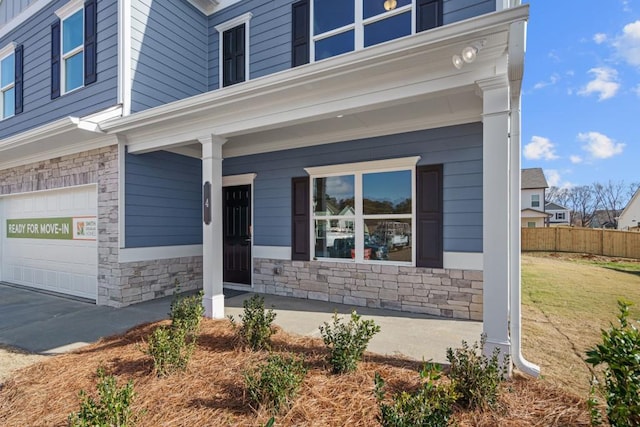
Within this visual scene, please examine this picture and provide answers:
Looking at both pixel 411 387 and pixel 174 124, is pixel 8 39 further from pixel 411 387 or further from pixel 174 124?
pixel 411 387

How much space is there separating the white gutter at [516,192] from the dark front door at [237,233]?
15.6 ft

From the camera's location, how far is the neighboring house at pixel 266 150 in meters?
3.28

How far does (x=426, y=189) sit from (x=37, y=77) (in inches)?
341

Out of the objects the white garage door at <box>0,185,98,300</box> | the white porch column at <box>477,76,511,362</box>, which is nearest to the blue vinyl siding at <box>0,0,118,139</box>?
the white garage door at <box>0,185,98,300</box>

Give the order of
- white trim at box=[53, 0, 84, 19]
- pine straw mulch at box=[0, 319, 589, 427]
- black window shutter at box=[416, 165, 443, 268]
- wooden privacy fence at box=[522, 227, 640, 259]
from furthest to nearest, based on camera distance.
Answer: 1. wooden privacy fence at box=[522, 227, 640, 259]
2. white trim at box=[53, 0, 84, 19]
3. black window shutter at box=[416, 165, 443, 268]
4. pine straw mulch at box=[0, 319, 589, 427]

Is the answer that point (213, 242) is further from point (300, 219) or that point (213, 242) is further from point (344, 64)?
point (344, 64)

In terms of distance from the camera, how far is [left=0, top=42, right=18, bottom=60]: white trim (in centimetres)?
788

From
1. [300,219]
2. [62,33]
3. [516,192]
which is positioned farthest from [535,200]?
[62,33]

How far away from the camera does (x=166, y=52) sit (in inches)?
257

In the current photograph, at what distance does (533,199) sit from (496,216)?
29496 millimetres

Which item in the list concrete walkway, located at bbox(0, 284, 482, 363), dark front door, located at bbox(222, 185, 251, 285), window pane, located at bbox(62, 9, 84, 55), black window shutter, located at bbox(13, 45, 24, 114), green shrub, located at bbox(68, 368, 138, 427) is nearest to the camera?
green shrub, located at bbox(68, 368, 138, 427)

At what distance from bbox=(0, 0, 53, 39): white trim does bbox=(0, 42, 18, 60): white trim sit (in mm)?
359

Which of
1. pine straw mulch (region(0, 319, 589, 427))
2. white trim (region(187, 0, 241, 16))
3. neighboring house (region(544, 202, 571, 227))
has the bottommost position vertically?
pine straw mulch (region(0, 319, 589, 427))

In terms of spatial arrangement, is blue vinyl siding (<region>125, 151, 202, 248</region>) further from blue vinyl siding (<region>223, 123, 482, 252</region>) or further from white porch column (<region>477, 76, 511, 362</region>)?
white porch column (<region>477, 76, 511, 362</region>)
